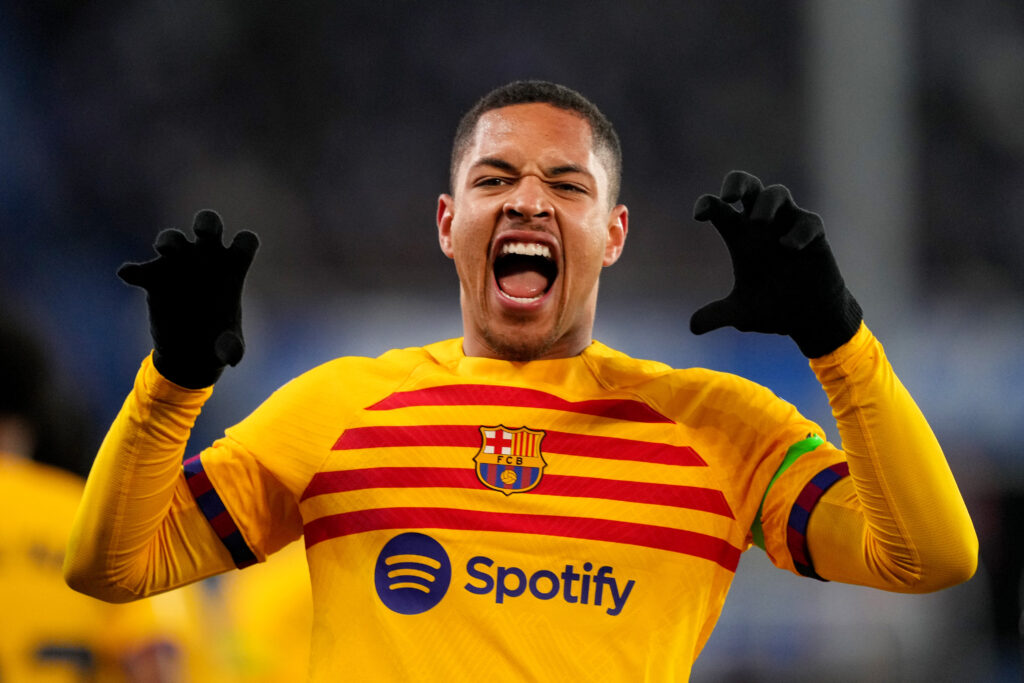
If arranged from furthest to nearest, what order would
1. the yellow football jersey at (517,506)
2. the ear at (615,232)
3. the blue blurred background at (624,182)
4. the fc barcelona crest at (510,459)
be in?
the blue blurred background at (624,182) < the ear at (615,232) < the fc barcelona crest at (510,459) < the yellow football jersey at (517,506)

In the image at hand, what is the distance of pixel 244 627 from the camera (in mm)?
3588

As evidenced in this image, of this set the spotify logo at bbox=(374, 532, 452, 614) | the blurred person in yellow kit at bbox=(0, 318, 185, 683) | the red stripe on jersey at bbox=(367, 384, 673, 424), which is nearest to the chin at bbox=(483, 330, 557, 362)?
the red stripe on jersey at bbox=(367, 384, 673, 424)

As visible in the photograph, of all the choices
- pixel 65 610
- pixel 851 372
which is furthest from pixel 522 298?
pixel 65 610

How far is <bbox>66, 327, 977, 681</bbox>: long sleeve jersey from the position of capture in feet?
6.05

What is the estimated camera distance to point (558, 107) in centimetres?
237

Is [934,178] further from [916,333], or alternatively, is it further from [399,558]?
[399,558]

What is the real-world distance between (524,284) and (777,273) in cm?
70

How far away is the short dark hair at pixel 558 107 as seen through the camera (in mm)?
2375

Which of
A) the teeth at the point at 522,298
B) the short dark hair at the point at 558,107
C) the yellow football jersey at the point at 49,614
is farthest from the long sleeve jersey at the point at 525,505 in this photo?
the yellow football jersey at the point at 49,614

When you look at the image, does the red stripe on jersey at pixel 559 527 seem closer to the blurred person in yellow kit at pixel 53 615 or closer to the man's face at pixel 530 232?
the man's face at pixel 530 232

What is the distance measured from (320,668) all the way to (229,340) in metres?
0.61

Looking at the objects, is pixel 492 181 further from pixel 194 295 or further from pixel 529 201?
pixel 194 295

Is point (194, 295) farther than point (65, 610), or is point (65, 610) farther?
point (65, 610)

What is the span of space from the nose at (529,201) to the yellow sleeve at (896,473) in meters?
0.67
